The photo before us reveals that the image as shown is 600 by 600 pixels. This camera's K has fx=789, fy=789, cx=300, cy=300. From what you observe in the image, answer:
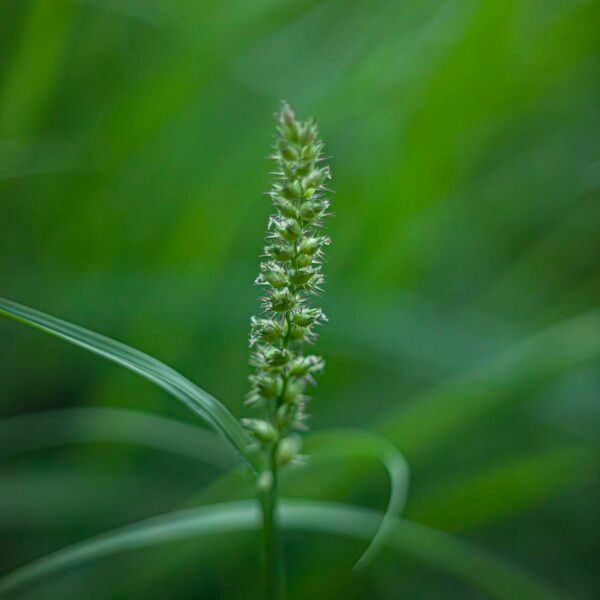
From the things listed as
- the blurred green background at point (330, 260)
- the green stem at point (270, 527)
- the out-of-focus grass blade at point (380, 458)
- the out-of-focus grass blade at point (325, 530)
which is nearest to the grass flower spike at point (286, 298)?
the green stem at point (270, 527)

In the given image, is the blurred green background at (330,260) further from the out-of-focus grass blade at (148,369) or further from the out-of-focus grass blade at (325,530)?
the out-of-focus grass blade at (148,369)

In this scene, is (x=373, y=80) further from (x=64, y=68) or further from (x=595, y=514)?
(x=595, y=514)

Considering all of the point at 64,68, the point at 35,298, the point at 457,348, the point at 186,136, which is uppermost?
the point at 64,68

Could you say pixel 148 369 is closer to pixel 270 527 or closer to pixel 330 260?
pixel 270 527

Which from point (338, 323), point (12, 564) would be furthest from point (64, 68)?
point (12, 564)

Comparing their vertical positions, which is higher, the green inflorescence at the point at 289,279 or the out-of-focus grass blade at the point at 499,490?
the green inflorescence at the point at 289,279

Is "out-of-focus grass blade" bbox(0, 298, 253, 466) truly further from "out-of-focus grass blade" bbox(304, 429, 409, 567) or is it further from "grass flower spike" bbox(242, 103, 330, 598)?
"out-of-focus grass blade" bbox(304, 429, 409, 567)

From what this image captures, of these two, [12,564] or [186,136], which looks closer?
[12,564]
